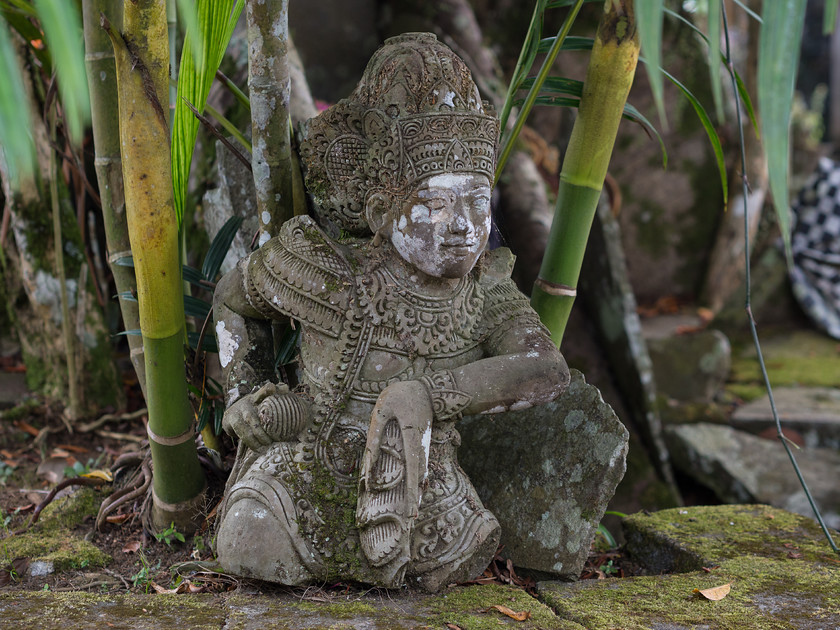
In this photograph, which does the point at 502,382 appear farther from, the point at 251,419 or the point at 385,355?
the point at 251,419

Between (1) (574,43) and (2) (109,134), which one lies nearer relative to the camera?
(2) (109,134)

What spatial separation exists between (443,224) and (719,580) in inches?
46.4

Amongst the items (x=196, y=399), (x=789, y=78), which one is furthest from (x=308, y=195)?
(x=789, y=78)

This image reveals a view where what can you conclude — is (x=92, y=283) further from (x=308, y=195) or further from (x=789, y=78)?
(x=789, y=78)

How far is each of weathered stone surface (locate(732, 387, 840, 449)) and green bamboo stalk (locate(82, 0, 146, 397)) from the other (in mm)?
3682

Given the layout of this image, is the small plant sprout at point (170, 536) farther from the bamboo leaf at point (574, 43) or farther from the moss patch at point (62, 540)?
the bamboo leaf at point (574, 43)

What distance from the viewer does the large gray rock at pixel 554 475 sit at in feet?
7.07

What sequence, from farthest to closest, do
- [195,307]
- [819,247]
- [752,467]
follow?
[819,247], [752,467], [195,307]

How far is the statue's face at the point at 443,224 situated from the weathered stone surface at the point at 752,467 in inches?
125

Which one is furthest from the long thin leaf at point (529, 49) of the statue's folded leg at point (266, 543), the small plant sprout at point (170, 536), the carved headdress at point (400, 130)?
the small plant sprout at point (170, 536)

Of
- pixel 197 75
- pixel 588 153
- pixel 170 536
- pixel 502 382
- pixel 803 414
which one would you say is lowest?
pixel 803 414

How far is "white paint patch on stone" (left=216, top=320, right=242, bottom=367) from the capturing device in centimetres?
216

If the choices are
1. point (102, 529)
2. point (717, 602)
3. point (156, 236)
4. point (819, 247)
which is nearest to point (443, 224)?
point (156, 236)

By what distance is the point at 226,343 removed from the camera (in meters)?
2.17
